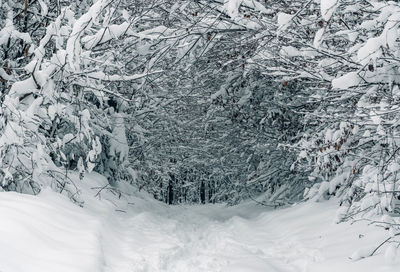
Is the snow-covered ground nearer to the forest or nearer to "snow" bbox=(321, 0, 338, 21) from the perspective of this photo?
the forest

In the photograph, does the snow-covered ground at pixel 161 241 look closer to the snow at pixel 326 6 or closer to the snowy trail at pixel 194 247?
the snowy trail at pixel 194 247

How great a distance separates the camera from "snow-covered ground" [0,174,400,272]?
490 cm

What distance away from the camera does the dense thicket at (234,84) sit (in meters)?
4.75

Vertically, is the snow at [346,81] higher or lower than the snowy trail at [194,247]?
higher

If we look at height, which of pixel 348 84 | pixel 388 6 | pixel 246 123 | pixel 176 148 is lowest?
pixel 176 148

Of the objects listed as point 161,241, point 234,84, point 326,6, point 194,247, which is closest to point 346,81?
point 326,6

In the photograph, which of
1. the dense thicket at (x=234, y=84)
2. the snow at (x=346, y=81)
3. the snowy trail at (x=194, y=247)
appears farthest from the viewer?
the snowy trail at (x=194, y=247)

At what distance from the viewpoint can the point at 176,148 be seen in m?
21.1

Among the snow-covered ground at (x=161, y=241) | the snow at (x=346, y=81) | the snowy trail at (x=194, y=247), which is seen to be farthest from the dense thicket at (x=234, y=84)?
the snowy trail at (x=194, y=247)

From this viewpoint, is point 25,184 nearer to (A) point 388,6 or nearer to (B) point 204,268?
(B) point 204,268

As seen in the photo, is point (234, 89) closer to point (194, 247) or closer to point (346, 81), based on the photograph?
point (194, 247)

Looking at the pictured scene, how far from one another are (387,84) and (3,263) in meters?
3.98

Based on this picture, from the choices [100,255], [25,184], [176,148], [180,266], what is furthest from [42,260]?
[176,148]

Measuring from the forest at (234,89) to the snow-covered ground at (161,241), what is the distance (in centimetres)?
24
